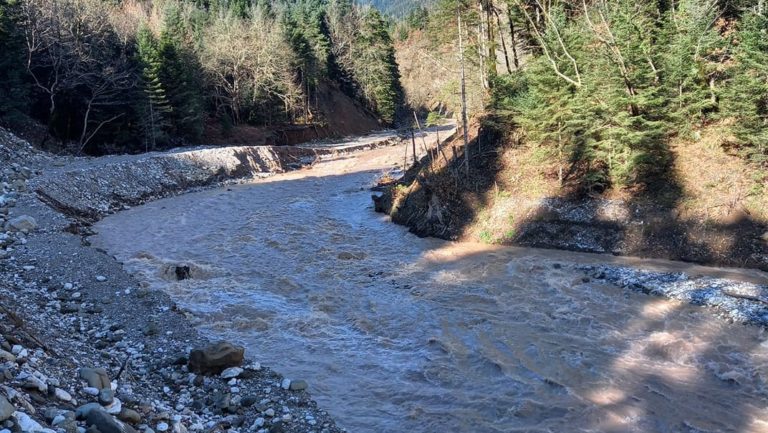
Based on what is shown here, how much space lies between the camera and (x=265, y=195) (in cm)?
2830

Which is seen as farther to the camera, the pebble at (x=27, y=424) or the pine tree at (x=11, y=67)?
the pine tree at (x=11, y=67)

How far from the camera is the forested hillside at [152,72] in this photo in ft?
103

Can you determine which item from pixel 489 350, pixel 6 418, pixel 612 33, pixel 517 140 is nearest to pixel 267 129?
pixel 517 140

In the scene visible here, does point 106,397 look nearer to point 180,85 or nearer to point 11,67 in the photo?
point 11,67

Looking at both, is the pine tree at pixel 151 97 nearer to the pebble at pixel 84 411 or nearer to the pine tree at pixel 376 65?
the pine tree at pixel 376 65

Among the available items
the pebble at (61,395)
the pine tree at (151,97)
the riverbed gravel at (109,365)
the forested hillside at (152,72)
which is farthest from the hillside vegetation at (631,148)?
the forested hillside at (152,72)

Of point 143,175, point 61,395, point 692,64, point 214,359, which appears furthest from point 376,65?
point 61,395

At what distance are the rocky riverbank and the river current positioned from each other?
2.71 feet

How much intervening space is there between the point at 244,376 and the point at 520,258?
1008cm

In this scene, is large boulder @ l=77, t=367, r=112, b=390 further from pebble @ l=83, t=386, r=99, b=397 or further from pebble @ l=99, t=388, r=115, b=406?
pebble @ l=99, t=388, r=115, b=406

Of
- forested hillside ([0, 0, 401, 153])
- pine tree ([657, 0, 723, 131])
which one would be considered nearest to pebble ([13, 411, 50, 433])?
pine tree ([657, 0, 723, 131])

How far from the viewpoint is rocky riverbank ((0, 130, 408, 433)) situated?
5.67m

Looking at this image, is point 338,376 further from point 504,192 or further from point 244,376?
point 504,192

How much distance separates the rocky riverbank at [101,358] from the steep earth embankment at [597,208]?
11.2 meters
